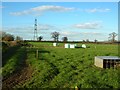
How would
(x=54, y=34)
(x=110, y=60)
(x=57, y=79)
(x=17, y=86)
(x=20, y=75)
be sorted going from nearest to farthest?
(x=17, y=86), (x=57, y=79), (x=20, y=75), (x=110, y=60), (x=54, y=34)

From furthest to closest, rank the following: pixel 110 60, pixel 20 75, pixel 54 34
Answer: pixel 54 34, pixel 110 60, pixel 20 75

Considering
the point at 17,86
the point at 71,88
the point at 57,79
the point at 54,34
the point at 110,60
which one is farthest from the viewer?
the point at 54,34

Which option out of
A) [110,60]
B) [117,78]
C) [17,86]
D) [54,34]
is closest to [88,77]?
[117,78]

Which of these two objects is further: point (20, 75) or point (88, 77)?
point (20, 75)

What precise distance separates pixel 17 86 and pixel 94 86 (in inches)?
173

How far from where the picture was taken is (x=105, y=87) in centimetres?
1447

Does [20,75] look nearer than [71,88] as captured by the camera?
No

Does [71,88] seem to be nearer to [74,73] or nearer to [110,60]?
[74,73]

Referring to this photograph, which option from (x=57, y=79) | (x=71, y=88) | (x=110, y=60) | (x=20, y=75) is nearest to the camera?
(x=71, y=88)

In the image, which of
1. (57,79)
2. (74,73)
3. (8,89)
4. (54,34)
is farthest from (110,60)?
(54,34)

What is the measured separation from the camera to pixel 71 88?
14219 mm

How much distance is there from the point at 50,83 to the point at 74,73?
3824mm

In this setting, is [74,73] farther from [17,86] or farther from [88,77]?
[17,86]

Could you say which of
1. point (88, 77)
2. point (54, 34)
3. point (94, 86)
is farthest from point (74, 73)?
point (54, 34)
